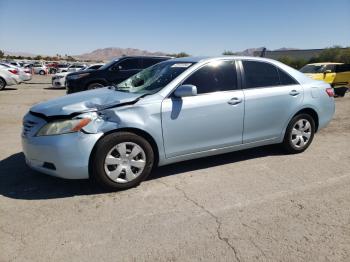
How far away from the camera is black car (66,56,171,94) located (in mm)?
11992

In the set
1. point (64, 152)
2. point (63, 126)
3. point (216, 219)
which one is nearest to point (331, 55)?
point (216, 219)

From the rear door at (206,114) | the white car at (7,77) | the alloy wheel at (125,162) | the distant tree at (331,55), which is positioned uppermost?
the rear door at (206,114)

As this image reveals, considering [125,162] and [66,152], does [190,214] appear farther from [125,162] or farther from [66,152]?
[66,152]

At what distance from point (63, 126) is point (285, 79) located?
3456 mm

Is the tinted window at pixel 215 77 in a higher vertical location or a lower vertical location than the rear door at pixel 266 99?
higher

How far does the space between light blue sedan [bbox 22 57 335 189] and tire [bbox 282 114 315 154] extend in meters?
0.02

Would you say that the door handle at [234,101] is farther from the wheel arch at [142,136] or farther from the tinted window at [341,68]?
the tinted window at [341,68]

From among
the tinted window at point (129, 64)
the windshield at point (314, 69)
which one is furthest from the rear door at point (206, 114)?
the windshield at point (314, 69)

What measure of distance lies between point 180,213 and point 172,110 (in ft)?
4.36

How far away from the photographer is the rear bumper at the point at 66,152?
3762 mm

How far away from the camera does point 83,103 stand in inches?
161

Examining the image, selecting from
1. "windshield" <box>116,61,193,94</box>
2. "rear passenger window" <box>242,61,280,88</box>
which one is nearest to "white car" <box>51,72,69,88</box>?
"windshield" <box>116,61,193,94</box>

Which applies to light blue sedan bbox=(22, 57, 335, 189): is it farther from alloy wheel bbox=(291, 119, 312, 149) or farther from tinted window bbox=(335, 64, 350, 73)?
tinted window bbox=(335, 64, 350, 73)

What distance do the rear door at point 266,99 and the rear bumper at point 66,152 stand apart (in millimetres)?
2249
